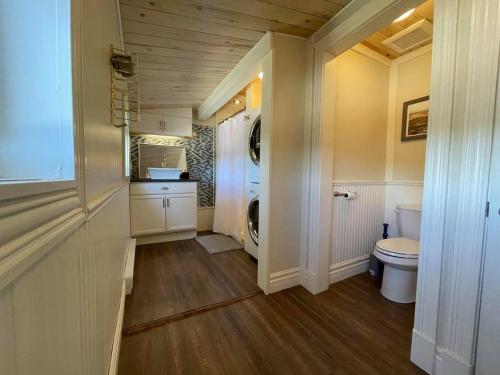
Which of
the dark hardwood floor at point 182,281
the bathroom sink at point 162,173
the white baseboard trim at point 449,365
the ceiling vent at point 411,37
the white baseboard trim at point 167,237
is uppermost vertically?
the ceiling vent at point 411,37

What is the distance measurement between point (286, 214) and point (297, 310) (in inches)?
29.9

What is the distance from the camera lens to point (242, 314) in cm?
162

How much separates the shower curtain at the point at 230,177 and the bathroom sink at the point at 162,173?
0.72 meters

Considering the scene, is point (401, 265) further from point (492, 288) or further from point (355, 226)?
point (492, 288)

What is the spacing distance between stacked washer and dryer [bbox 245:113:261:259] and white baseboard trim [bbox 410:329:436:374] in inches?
62.1

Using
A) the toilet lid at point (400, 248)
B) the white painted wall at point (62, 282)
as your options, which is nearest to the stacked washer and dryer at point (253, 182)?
the toilet lid at point (400, 248)

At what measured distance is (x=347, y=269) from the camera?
2164mm

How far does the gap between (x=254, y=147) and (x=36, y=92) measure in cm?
222

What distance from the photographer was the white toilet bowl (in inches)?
66.4

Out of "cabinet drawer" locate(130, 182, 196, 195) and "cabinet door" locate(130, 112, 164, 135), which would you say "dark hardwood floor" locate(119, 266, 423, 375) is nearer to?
"cabinet drawer" locate(130, 182, 196, 195)

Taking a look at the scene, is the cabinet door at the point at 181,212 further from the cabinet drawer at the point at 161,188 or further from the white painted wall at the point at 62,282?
the white painted wall at the point at 62,282

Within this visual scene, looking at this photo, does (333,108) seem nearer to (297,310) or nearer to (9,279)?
(297,310)

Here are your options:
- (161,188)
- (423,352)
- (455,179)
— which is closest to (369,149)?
(455,179)

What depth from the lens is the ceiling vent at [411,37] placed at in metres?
1.80
